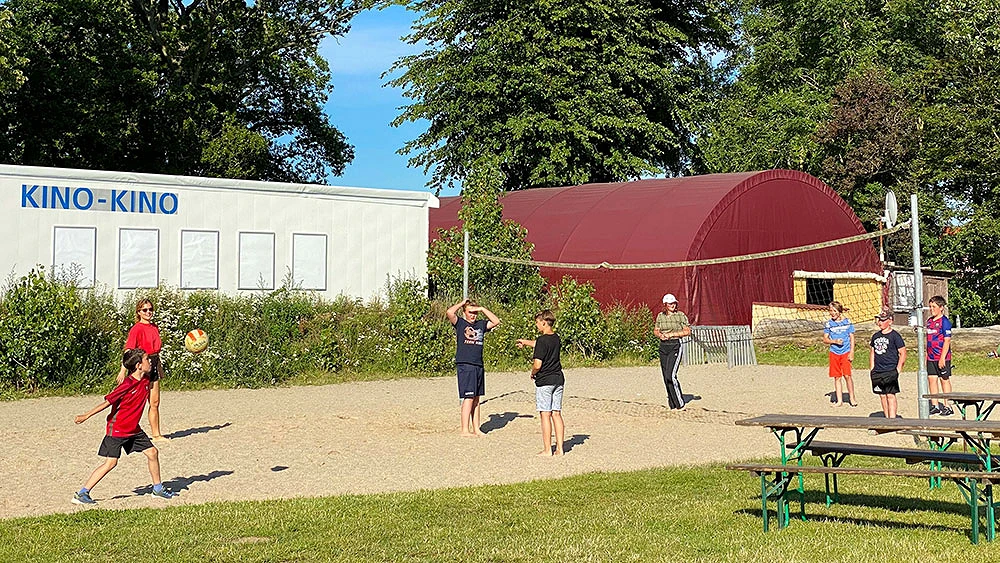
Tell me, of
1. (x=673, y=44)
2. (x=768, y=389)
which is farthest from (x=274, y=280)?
(x=673, y=44)

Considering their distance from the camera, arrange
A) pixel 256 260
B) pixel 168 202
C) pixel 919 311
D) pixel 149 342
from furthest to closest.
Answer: pixel 256 260
pixel 168 202
pixel 149 342
pixel 919 311

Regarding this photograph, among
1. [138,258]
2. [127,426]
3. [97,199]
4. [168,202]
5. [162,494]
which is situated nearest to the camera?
[127,426]

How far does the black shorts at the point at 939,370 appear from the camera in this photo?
14.9 meters

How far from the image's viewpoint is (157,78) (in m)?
35.0

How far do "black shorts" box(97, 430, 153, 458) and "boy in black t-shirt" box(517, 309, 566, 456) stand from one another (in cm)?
384

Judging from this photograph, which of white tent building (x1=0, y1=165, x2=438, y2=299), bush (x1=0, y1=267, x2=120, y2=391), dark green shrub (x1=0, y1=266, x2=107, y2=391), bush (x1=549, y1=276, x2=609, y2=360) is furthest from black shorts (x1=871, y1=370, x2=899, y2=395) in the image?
white tent building (x1=0, y1=165, x2=438, y2=299)

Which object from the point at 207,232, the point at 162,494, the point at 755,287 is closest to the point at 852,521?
the point at 162,494

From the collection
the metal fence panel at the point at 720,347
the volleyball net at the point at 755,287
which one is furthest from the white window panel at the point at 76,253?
the metal fence panel at the point at 720,347

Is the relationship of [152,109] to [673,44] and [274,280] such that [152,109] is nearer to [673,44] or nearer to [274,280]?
[274,280]

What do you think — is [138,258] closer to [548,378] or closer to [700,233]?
[548,378]

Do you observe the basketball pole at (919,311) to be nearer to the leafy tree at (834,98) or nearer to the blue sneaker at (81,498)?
the blue sneaker at (81,498)

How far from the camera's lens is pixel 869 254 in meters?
31.5

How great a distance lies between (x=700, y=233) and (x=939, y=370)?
11.7 meters

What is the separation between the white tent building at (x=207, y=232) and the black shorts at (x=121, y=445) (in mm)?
11958
